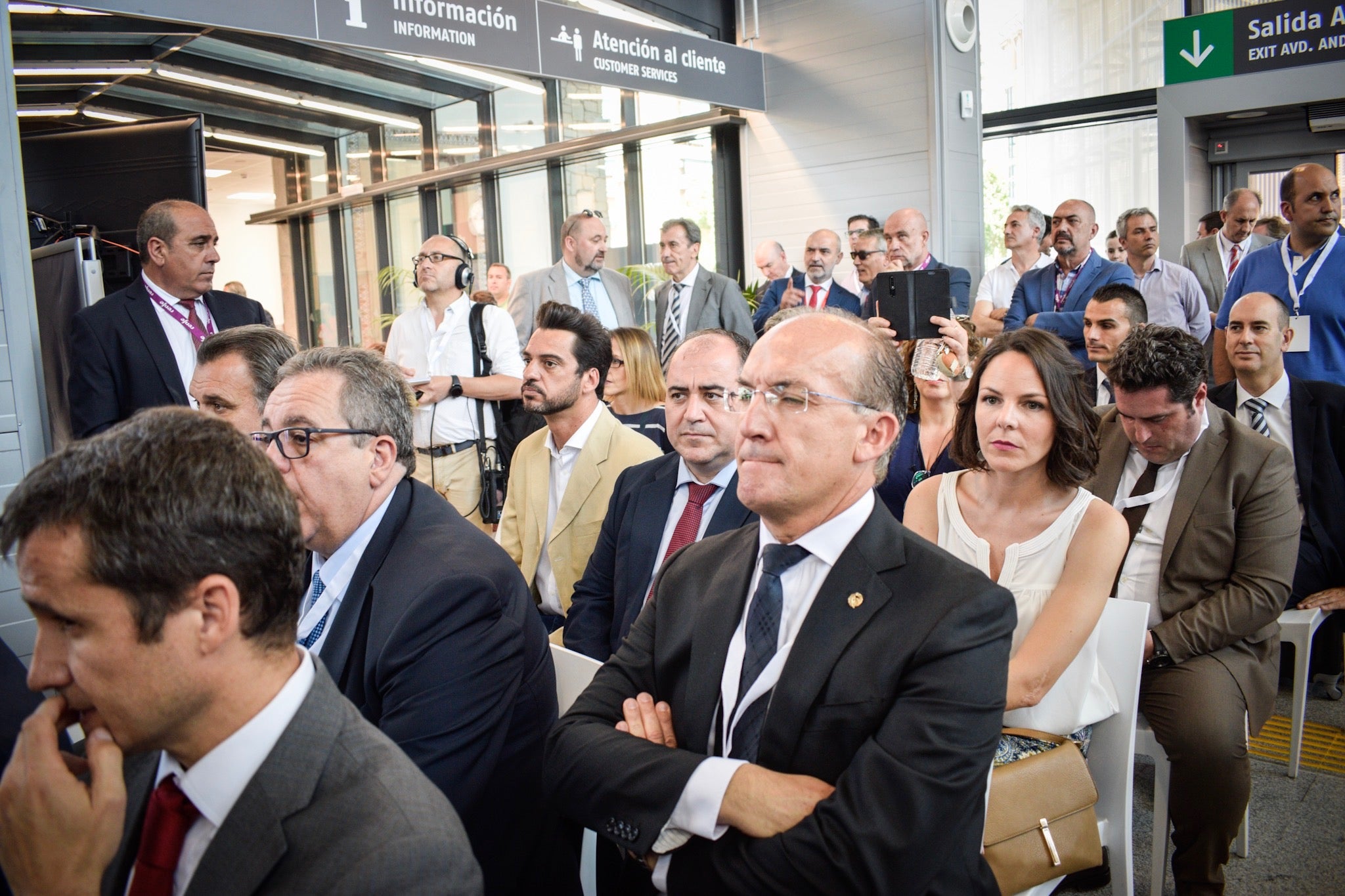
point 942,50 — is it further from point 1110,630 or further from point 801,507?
point 801,507

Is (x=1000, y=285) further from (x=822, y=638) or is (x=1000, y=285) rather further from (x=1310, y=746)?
(x=822, y=638)

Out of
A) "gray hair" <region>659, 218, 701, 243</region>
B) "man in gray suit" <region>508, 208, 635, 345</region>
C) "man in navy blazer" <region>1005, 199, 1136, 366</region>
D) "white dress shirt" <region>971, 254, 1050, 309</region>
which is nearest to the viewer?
"man in navy blazer" <region>1005, 199, 1136, 366</region>

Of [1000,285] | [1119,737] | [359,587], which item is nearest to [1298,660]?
[1119,737]

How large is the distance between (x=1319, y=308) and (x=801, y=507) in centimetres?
442

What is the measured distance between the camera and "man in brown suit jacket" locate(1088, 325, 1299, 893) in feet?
8.09

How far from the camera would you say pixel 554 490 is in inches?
135

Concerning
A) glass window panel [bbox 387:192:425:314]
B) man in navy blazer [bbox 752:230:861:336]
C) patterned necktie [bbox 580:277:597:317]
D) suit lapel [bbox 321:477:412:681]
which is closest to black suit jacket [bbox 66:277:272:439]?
suit lapel [bbox 321:477:412:681]

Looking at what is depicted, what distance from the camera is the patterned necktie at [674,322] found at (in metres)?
6.41

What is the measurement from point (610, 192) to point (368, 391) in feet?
24.2

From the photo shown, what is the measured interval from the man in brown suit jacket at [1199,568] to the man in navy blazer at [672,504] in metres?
1.20

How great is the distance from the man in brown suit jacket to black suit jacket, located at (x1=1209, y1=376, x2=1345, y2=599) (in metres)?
1.06

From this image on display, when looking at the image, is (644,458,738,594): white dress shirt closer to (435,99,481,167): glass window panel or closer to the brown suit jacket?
the brown suit jacket

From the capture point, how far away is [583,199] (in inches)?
366

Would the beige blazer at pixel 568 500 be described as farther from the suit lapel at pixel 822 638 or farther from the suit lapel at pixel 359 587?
the suit lapel at pixel 822 638
